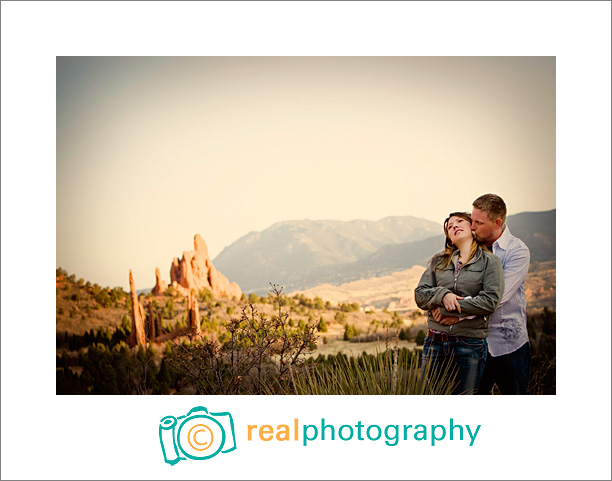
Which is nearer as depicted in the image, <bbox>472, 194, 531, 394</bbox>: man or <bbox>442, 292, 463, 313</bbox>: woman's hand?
<bbox>442, 292, 463, 313</bbox>: woman's hand

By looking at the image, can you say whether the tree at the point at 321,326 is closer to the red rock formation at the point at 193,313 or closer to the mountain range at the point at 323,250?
the mountain range at the point at 323,250

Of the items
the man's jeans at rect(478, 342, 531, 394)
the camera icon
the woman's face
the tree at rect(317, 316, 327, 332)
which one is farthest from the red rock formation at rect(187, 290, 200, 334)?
the man's jeans at rect(478, 342, 531, 394)

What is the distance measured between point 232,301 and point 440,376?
217cm

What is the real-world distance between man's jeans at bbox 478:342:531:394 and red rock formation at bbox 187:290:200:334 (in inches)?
→ 105

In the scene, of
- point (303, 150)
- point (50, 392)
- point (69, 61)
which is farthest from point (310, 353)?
point (69, 61)

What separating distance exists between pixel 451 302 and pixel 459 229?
24.7 inches

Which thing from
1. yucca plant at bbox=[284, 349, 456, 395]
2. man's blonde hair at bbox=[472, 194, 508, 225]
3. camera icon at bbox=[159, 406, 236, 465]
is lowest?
camera icon at bbox=[159, 406, 236, 465]

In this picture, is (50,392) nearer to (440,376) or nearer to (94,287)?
(94,287)

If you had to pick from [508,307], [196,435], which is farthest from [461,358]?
[196,435]

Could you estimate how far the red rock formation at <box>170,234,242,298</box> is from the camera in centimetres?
573

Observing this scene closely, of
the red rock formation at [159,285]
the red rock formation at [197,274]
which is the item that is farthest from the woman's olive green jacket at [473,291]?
Result: the red rock formation at [159,285]

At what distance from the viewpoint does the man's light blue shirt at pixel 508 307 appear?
4797 millimetres

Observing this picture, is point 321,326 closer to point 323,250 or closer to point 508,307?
point 323,250

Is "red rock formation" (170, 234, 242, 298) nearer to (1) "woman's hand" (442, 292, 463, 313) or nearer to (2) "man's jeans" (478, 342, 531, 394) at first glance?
(1) "woman's hand" (442, 292, 463, 313)
